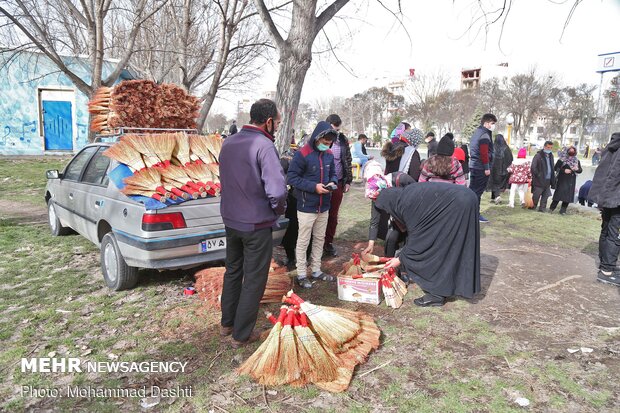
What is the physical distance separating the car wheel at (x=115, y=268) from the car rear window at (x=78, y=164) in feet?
4.82

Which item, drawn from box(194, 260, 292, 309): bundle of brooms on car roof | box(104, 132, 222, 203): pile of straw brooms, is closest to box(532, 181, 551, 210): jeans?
box(194, 260, 292, 309): bundle of brooms on car roof

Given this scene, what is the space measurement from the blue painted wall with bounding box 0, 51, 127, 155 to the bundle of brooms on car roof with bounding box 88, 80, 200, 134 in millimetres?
14176

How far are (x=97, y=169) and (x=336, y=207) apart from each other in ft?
10.3

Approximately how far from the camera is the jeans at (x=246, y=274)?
314 cm

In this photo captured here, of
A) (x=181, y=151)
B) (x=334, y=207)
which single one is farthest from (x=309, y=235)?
(x=181, y=151)

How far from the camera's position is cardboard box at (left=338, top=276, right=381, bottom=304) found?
13.7 feet

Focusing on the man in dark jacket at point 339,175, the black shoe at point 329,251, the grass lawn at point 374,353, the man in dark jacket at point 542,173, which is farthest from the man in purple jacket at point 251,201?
the man in dark jacket at point 542,173

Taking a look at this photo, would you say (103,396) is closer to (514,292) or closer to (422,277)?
(422,277)

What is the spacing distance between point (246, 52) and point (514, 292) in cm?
1333

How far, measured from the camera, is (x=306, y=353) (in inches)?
114

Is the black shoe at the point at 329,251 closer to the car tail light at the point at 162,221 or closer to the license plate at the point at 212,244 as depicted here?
the license plate at the point at 212,244

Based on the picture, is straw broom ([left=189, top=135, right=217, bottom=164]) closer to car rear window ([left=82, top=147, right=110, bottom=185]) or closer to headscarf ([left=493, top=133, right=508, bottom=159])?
car rear window ([left=82, top=147, right=110, bottom=185])

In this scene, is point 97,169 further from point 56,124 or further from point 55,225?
point 56,124

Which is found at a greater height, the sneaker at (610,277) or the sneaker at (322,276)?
the sneaker at (610,277)
